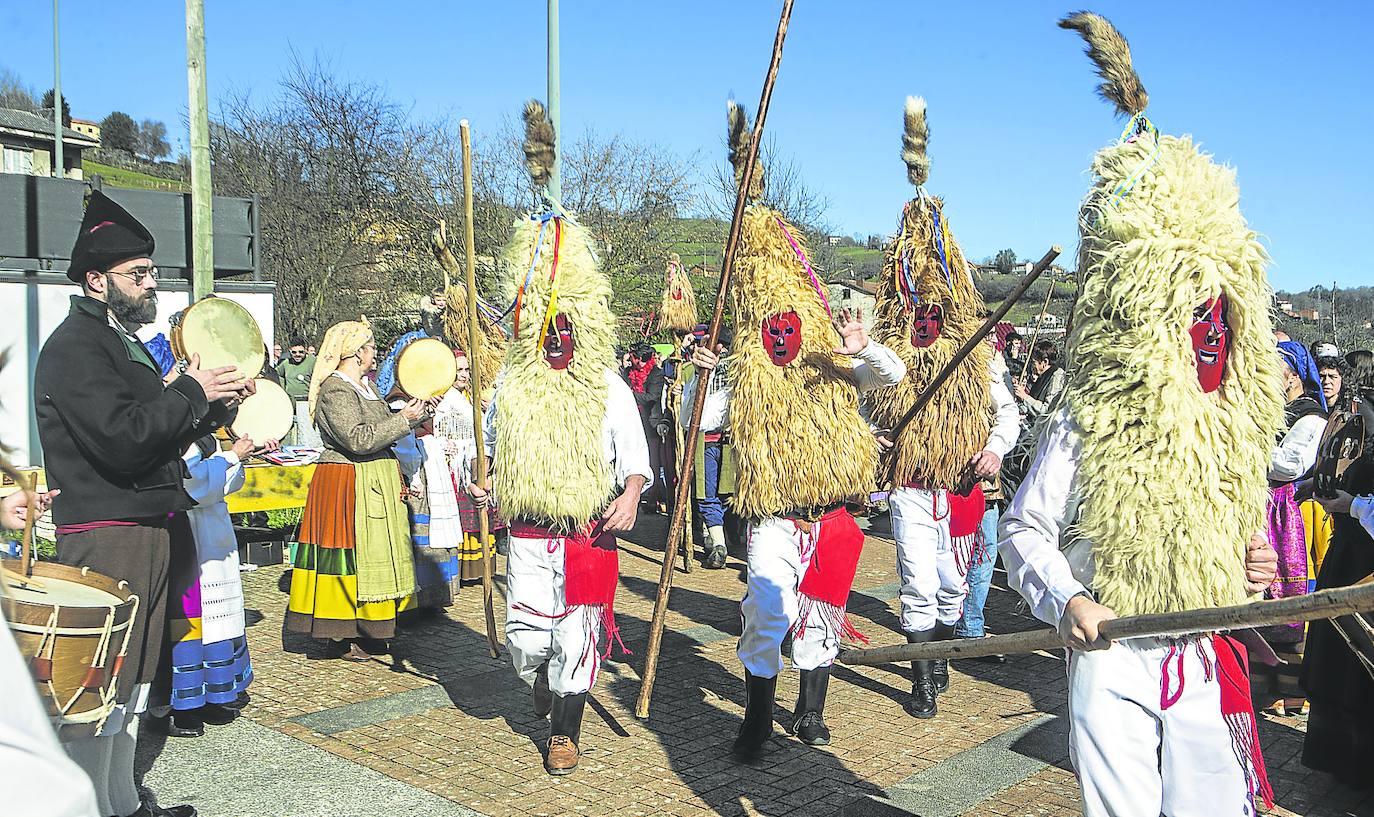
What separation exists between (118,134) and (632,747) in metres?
63.2

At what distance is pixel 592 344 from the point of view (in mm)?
5578

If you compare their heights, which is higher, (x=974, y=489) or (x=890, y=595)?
(x=974, y=489)

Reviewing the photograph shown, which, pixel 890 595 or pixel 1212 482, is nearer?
pixel 1212 482

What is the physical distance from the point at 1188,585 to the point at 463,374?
6691 millimetres

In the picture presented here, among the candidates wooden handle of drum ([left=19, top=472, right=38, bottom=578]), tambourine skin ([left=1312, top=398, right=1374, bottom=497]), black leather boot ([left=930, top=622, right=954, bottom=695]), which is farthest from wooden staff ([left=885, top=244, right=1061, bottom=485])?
wooden handle of drum ([left=19, top=472, right=38, bottom=578])

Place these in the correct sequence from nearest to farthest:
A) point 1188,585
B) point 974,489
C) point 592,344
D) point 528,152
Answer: point 1188,585
point 592,344
point 528,152
point 974,489

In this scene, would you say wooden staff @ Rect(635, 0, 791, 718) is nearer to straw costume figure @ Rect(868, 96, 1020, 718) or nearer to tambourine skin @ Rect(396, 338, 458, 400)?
straw costume figure @ Rect(868, 96, 1020, 718)

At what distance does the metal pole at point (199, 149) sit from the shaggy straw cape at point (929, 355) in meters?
7.30

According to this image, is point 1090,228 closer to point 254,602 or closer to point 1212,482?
point 1212,482

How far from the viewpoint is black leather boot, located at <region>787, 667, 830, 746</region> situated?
5551 mm

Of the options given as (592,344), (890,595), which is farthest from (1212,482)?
(890,595)

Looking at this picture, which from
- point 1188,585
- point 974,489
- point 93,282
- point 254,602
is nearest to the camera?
point 1188,585

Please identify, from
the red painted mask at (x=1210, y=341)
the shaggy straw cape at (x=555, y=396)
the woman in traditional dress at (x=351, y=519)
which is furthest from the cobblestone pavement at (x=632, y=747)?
the red painted mask at (x=1210, y=341)

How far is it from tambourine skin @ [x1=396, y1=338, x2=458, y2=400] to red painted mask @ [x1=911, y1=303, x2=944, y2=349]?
9.88 ft
